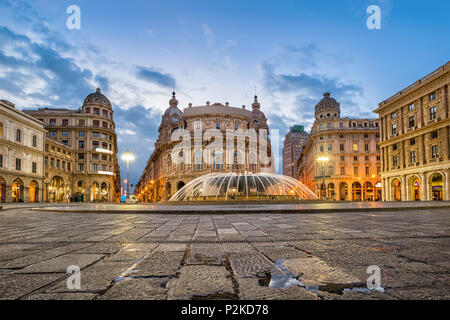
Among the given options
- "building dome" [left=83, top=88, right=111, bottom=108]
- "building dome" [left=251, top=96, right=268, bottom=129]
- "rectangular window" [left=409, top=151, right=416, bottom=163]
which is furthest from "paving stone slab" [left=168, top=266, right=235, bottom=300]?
"building dome" [left=251, top=96, right=268, bottom=129]

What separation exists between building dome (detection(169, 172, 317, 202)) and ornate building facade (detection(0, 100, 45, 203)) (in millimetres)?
23900

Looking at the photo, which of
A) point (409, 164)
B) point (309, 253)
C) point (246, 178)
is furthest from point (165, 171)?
point (309, 253)

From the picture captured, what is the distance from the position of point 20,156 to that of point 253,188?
3249 cm

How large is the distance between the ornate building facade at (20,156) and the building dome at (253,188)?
23900 millimetres

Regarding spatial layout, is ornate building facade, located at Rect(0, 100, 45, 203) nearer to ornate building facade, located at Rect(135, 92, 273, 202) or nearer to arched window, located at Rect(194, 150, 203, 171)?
ornate building facade, located at Rect(135, 92, 273, 202)

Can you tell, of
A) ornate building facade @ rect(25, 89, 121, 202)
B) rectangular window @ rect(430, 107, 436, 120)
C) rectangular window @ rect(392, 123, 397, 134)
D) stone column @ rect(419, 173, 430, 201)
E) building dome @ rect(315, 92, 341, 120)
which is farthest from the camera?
building dome @ rect(315, 92, 341, 120)

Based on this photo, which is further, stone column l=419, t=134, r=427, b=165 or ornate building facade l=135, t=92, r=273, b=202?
ornate building facade l=135, t=92, r=273, b=202

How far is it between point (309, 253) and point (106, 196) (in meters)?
62.8

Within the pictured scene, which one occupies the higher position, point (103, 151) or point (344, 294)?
point (103, 151)

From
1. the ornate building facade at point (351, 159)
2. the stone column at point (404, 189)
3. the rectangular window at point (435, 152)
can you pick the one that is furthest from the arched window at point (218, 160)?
the rectangular window at point (435, 152)

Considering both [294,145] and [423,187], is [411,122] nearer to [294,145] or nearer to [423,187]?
[423,187]

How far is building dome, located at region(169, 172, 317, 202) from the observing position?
2531 cm
